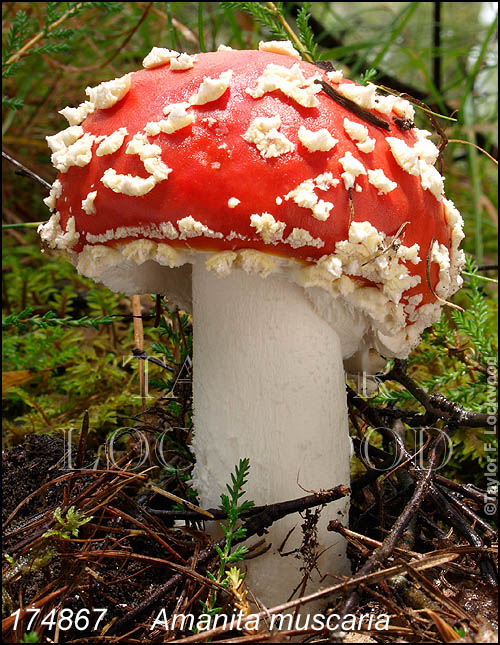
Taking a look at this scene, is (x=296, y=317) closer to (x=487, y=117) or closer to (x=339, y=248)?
(x=339, y=248)

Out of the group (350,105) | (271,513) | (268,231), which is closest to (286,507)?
(271,513)

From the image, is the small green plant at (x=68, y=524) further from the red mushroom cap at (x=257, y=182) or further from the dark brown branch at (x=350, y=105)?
the dark brown branch at (x=350, y=105)

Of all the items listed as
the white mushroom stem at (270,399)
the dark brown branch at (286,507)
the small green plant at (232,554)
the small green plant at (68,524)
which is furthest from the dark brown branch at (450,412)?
the small green plant at (68,524)

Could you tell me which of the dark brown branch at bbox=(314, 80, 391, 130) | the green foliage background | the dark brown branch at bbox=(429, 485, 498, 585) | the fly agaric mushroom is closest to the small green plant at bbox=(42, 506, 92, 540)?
the fly agaric mushroom

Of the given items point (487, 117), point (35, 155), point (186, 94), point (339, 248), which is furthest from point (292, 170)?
point (487, 117)

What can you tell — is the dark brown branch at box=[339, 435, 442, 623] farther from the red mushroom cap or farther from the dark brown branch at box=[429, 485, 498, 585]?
the red mushroom cap

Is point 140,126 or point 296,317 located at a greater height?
point 140,126
